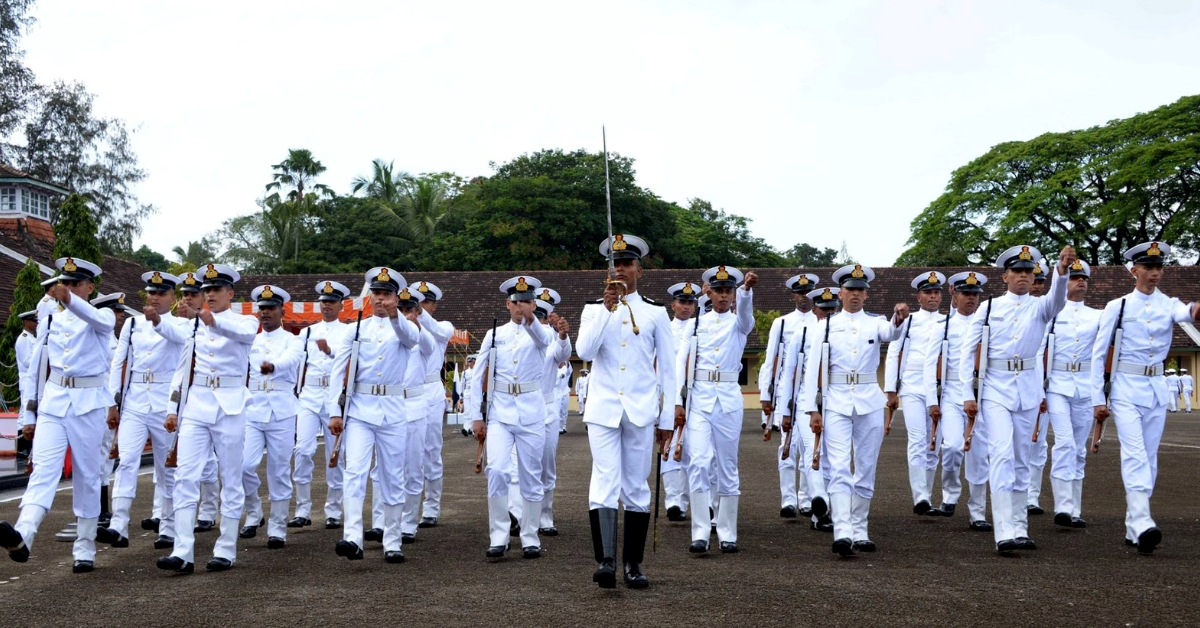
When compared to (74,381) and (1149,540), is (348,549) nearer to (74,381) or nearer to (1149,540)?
(74,381)

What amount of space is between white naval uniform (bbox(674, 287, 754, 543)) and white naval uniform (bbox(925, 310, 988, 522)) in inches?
88.9

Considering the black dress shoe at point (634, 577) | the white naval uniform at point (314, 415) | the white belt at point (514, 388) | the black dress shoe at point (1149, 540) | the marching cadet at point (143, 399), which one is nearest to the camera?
the black dress shoe at point (634, 577)

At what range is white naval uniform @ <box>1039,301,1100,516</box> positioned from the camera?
35.2ft

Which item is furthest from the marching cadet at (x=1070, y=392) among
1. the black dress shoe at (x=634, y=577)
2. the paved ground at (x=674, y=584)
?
the black dress shoe at (x=634, y=577)

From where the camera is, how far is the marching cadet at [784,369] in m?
11.1

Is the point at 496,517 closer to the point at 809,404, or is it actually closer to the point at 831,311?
the point at 809,404

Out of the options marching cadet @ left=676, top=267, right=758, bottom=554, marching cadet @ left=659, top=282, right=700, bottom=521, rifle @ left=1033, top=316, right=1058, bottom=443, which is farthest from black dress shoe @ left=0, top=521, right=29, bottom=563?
rifle @ left=1033, top=316, right=1058, bottom=443

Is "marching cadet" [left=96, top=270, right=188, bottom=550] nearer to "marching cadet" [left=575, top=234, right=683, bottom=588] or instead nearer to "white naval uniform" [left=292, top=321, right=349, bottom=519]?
"white naval uniform" [left=292, top=321, right=349, bottom=519]

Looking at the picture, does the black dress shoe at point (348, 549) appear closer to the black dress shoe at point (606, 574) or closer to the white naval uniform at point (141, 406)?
the white naval uniform at point (141, 406)

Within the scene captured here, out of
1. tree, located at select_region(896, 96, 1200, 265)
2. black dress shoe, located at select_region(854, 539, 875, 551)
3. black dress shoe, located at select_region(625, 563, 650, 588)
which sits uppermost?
tree, located at select_region(896, 96, 1200, 265)

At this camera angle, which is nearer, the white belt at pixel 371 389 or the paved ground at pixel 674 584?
the paved ground at pixel 674 584

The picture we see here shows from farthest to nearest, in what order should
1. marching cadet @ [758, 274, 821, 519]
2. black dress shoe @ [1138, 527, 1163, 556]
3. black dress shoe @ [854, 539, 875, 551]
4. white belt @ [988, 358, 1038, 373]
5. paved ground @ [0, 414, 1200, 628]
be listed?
marching cadet @ [758, 274, 821, 519]
white belt @ [988, 358, 1038, 373]
black dress shoe @ [854, 539, 875, 551]
black dress shoe @ [1138, 527, 1163, 556]
paved ground @ [0, 414, 1200, 628]

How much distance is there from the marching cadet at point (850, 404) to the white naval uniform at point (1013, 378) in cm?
73

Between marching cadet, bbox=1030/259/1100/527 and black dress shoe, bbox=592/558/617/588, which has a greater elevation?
marching cadet, bbox=1030/259/1100/527
